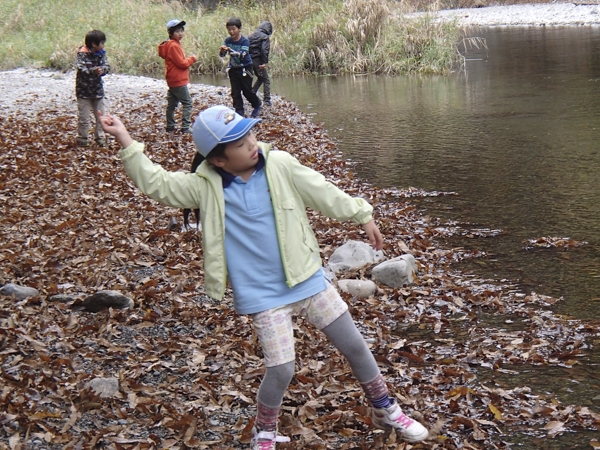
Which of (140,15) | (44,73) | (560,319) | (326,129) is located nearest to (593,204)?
(560,319)

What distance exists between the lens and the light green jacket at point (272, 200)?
3.41m

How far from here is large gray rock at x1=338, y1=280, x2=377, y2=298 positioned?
232 inches

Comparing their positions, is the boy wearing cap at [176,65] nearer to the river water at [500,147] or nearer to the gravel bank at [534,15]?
the river water at [500,147]

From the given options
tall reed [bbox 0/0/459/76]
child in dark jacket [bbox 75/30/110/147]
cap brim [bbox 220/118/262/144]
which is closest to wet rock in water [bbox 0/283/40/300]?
cap brim [bbox 220/118/262/144]

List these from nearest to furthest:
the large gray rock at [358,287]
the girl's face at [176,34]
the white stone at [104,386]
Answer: the white stone at [104,386] < the large gray rock at [358,287] < the girl's face at [176,34]

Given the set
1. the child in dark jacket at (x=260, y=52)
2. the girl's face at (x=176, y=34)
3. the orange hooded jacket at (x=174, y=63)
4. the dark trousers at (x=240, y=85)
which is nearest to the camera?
the orange hooded jacket at (x=174, y=63)

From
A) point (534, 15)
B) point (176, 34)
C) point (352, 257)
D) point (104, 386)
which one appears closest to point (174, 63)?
point (176, 34)

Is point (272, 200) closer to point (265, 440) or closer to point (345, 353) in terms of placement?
point (345, 353)

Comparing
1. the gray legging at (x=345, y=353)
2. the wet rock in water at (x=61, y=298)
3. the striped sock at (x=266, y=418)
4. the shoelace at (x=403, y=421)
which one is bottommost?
the shoelace at (x=403, y=421)

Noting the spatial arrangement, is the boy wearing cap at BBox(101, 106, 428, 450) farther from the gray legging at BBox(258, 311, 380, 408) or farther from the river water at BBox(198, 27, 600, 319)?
the river water at BBox(198, 27, 600, 319)

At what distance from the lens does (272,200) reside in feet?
11.2

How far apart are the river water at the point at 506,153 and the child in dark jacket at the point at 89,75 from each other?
363 cm

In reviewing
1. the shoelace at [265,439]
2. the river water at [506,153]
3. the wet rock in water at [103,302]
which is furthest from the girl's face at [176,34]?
the shoelace at [265,439]

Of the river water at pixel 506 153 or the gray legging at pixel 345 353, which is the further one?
the river water at pixel 506 153
